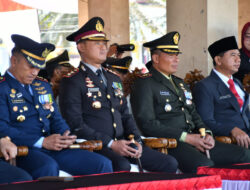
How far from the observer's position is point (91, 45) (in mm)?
4363

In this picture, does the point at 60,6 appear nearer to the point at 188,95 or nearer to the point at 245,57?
the point at 245,57

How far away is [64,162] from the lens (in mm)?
3730

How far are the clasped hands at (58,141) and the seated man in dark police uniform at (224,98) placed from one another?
1691 mm

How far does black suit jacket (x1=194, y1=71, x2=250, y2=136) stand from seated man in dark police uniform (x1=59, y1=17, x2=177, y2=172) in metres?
0.90

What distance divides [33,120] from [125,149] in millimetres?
734

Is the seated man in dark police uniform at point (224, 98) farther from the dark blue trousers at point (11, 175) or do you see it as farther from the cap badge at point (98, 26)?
the dark blue trousers at point (11, 175)

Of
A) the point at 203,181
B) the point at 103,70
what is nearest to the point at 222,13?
the point at 103,70

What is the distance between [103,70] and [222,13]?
6.69 ft

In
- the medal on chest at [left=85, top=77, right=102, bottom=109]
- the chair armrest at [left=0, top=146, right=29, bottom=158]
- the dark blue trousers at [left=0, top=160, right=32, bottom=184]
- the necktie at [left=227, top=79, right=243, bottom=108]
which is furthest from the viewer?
the necktie at [left=227, top=79, right=243, bottom=108]

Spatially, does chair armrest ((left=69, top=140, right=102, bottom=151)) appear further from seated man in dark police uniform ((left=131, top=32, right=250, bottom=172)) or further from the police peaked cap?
Answer: the police peaked cap

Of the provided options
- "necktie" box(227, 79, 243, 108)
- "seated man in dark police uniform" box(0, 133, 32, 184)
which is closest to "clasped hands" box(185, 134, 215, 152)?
"necktie" box(227, 79, 243, 108)

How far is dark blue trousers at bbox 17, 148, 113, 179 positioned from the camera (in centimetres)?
350

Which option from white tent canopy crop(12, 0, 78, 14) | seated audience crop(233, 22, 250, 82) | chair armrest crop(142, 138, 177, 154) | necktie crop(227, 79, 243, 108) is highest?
white tent canopy crop(12, 0, 78, 14)

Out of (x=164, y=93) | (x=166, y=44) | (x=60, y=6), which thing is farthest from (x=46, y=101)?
(x=60, y=6)
